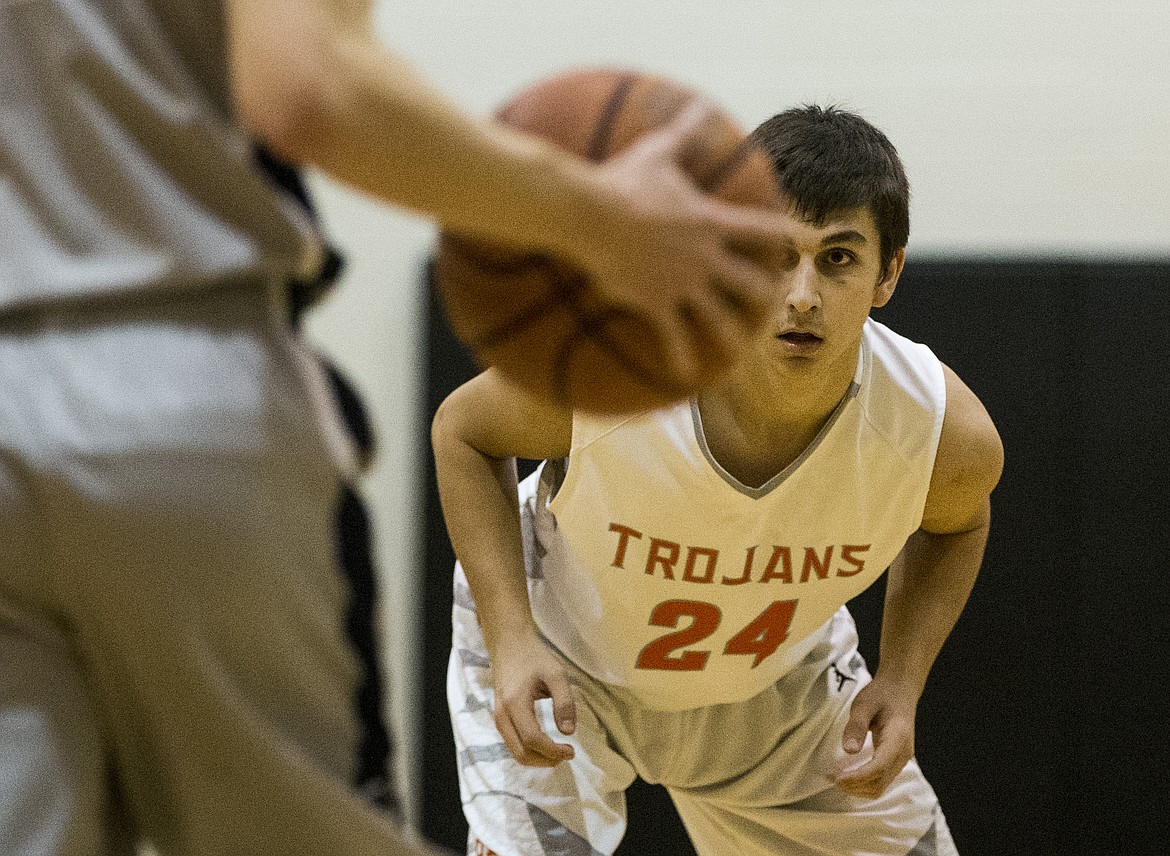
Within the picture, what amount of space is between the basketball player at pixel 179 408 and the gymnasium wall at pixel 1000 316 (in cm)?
255

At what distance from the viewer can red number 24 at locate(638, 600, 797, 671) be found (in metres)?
2.06

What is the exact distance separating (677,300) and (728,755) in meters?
1.35

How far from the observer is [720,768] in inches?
88.4

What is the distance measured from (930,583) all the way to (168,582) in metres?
1.52

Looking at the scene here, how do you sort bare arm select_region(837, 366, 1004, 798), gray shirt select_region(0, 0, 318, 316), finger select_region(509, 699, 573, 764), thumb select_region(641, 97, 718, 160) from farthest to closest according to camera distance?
bare arm select_region(837, 366, 1004, 798)
finger select_region(509, 699, 573, 764)
thumb select_region(641, 97, 718, 160)
gray shirt select_region(0, 0, 318, 316)

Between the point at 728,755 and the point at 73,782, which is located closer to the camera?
the point at 73,782

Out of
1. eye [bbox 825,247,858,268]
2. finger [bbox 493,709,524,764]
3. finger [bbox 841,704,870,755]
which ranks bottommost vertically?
finger [bbox 841,704,870,755]

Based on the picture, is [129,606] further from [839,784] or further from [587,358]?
[839,784]

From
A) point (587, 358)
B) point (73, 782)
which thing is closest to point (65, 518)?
point (73, 782)

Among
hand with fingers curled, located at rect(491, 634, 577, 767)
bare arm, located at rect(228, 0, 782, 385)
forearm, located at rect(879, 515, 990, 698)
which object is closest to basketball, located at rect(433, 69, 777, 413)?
bare arm, located at rect(228, 0, 782, 385)

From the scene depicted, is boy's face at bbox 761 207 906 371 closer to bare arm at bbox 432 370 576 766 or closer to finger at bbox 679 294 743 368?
bare arm at bbox 432 370 576 766

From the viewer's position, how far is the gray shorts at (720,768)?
208 cm

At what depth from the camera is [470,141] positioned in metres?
0.93

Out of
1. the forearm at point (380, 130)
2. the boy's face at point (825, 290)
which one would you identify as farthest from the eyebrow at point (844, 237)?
the forearm at point (380, 130)
